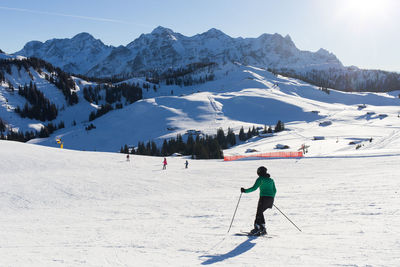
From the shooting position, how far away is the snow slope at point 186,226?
694 centimetres

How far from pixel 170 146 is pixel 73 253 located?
91.3m

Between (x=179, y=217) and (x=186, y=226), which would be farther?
(x=179, y=217)

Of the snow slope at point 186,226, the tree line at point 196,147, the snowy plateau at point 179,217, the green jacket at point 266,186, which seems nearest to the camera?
the snow slope at point 186,226

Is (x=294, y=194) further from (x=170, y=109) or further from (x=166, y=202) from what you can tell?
(x=170, y=109)

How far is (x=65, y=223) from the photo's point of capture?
1267 centimetres

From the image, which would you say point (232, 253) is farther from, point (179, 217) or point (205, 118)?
point (205, 118)

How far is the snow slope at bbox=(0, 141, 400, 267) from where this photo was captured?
6.94 m

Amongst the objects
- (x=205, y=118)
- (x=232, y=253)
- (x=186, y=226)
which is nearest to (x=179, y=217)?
(x=186, y=226)

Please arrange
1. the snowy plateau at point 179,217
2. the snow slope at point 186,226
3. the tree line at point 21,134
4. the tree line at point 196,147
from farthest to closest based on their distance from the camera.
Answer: the tree line at point 21,134
the tree line at point 196,147
the snowy plateau at point 179,217
the snow slope at point 186,226

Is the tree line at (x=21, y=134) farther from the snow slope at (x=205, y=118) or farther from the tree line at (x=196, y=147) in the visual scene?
the tree line at (x=196, y=147)

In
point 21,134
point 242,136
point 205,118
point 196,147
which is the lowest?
point 21,134

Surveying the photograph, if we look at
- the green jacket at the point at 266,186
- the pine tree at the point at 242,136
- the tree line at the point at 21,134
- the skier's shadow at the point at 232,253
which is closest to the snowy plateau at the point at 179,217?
the skier's shadow at the point at 232,253

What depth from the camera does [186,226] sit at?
10.6 meters

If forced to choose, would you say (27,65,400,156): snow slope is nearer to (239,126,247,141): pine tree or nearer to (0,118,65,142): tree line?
(239,126,247,141): pine tree
